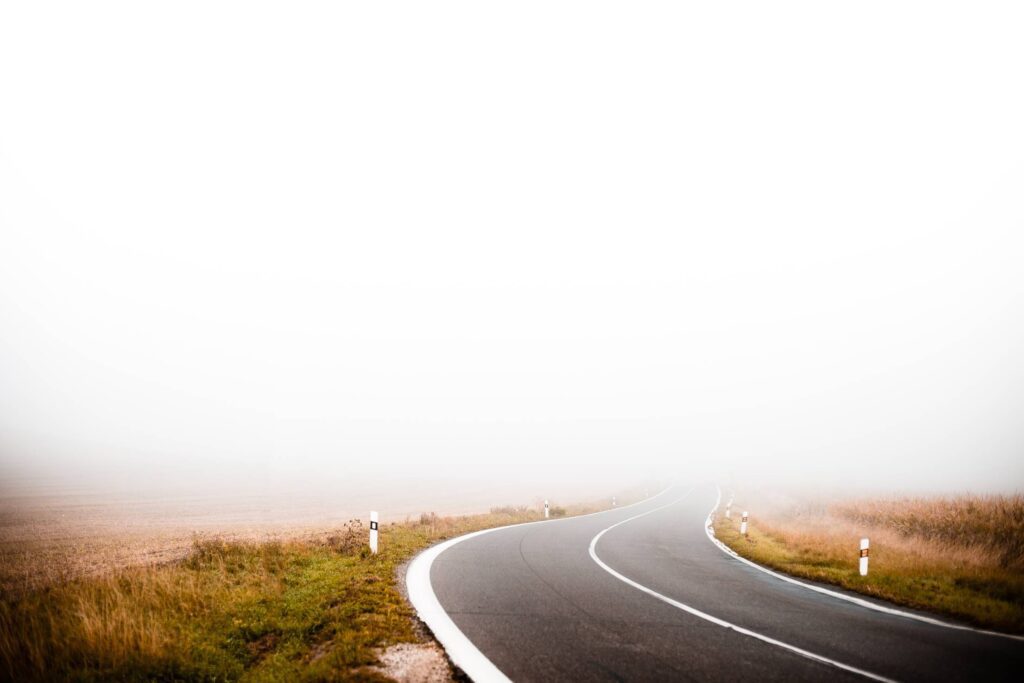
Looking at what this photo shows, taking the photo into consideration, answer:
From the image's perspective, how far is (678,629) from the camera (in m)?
6.21

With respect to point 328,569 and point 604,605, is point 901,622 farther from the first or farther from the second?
point 328,569

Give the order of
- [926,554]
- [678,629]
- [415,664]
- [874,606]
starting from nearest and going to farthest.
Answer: [415,664]
[678,629]
[874,606]
[926,554]

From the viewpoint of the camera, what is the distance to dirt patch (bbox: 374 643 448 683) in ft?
14.8

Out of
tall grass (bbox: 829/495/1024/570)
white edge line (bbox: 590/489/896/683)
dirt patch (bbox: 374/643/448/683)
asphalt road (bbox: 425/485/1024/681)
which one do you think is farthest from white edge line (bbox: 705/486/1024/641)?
dirt patch (bbox: 374/643/448/683)

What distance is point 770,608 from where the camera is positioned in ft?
24.7

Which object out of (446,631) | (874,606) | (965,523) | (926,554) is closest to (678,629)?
(446,631)

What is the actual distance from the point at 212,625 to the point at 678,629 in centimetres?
616

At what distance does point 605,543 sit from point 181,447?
124899 millimetres

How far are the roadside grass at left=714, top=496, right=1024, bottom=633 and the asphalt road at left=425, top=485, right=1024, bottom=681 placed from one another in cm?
121

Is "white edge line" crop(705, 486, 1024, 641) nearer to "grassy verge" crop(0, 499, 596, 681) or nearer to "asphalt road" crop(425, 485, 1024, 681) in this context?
"asphalt road" crop(425, 485, 1024, 681)

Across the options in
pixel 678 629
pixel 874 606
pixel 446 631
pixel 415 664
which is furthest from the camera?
pixel 874 606

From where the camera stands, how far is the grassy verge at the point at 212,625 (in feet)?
16.4

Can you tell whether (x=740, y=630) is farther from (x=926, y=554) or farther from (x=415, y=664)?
(x=926, y=554)

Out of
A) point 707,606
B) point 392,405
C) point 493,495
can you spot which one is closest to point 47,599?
point 707,606
